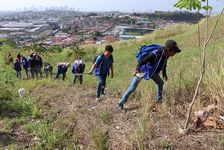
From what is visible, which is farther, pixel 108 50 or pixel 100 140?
pixel 108 50

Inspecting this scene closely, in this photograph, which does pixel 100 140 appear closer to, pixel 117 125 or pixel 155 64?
pixel 117 125

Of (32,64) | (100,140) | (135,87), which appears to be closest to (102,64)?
(135,87)

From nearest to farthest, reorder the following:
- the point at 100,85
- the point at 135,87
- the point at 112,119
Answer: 1. the point at 112,119
2. the point at 135,87
3. the point at 100,85

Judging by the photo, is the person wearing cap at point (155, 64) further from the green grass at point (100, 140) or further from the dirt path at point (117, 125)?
the green grass at point (100, 140)

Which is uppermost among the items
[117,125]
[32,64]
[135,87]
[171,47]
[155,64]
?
[171,47]

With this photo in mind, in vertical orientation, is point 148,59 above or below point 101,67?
above

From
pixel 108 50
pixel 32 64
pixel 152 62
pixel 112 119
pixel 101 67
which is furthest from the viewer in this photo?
pixel 32 64

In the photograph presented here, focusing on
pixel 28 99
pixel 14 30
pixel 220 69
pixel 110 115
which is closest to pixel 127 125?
pixel 110 115

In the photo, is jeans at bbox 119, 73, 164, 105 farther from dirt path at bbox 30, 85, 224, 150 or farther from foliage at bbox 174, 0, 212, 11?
foliage at bbox 174, 0, 212, 11

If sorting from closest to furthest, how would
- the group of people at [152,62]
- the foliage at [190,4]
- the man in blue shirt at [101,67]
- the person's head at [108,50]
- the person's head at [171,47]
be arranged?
the foliage at [190,4] → the person's head at [171,47] → the group of people at [152,62] → the person's head at [108,50] → the man in blue shirt at [101,67]

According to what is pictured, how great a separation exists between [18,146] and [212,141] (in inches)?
118

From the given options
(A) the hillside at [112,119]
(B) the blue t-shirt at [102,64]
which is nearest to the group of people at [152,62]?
(A) the hillside at [112,119]

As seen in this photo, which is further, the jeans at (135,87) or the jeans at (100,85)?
the jeans at (100,85)

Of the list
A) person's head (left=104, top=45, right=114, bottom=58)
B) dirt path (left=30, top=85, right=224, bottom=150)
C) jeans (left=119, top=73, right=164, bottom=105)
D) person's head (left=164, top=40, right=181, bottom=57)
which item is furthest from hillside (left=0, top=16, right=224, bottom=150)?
person's head (left=104, top=45, right=114, bottom=58)
